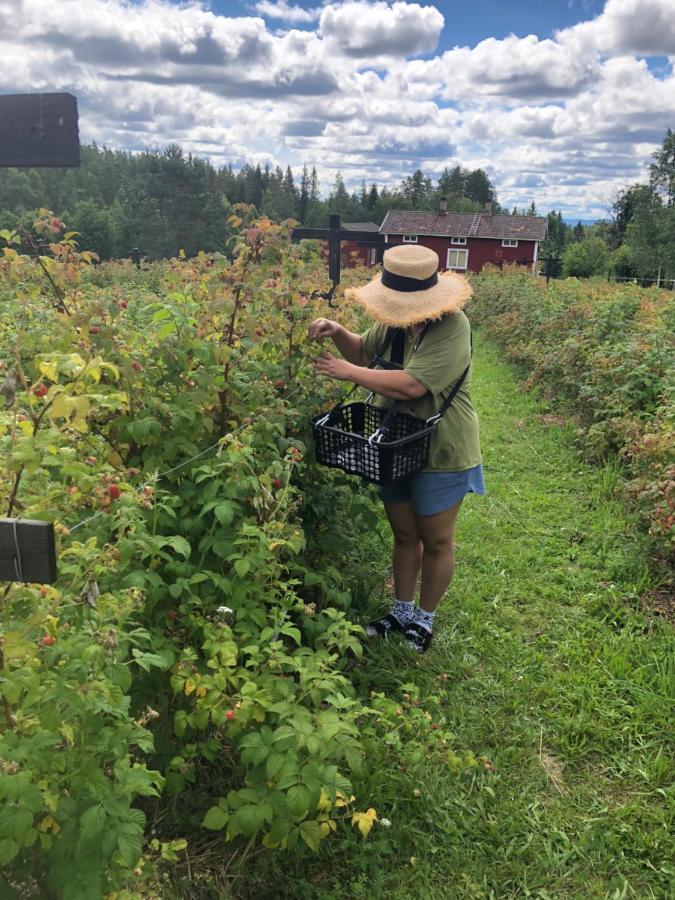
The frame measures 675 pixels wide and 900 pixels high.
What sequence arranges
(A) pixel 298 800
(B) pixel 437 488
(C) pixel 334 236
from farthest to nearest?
(C) pixel 334 236 < (B) pixel 437 488 < (A) pixel 298 800

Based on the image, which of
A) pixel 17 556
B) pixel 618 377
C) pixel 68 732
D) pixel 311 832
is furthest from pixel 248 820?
pixel 618 377

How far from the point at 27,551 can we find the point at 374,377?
1.81 metres

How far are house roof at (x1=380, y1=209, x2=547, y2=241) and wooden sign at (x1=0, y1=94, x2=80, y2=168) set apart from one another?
2013 inches

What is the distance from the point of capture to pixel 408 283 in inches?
117

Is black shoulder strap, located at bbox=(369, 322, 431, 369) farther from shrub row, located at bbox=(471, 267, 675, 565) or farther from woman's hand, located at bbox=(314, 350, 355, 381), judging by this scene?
shrub row, located at bbox=(471, 267, 675, 565)

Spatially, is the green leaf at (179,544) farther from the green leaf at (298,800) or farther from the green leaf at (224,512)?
the green leaf at (298,800)

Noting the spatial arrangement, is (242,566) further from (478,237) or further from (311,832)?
(478,237)

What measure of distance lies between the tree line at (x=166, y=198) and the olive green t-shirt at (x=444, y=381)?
1379cm

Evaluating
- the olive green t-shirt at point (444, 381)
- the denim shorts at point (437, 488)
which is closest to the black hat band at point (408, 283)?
the olive green t-shirt at point (444, 381)

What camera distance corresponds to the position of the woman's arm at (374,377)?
285 cm

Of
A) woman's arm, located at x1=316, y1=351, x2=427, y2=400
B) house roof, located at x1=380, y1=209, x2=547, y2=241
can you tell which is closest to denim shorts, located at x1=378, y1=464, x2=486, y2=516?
woman's arm, located at x1=316, y1=351, x2=427, y2=400

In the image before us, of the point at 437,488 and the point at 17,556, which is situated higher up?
the point at 17,556

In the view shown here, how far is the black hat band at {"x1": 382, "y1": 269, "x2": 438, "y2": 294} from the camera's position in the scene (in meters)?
2.96

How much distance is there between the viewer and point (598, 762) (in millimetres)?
2873
